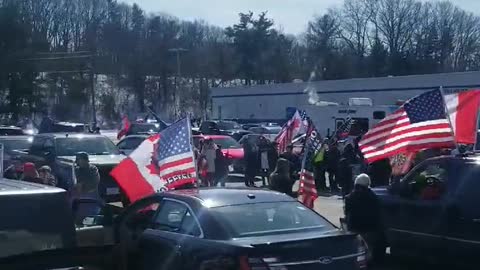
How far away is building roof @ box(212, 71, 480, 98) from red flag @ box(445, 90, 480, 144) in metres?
29.8

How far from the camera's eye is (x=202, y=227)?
705cm

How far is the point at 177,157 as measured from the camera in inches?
414

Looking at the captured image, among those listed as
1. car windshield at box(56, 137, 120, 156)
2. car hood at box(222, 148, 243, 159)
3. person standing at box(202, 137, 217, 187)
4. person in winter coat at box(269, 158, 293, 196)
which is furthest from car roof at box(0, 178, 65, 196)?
car hood at box(222, 148, 243, 159)

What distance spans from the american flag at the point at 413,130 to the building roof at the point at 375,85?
3045cm

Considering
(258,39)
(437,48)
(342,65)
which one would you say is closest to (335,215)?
(258,39)

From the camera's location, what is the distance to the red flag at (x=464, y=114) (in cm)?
1241

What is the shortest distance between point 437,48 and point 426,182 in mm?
104429

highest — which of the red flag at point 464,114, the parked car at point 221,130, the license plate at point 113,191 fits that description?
the red flag at point 464,114

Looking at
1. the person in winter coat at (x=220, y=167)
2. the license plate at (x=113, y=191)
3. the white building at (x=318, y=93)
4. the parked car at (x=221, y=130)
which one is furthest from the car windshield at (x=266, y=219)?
the parked car at (x=221, y=130)

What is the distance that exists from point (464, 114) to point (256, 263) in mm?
7384

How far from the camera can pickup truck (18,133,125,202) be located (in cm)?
1659

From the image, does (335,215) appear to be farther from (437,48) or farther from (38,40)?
(437,48)

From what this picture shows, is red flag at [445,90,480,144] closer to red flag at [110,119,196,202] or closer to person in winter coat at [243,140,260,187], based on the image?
red flag at [110,119,196,202]

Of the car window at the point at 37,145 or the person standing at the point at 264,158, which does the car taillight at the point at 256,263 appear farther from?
the person standing at the point at 264,158
